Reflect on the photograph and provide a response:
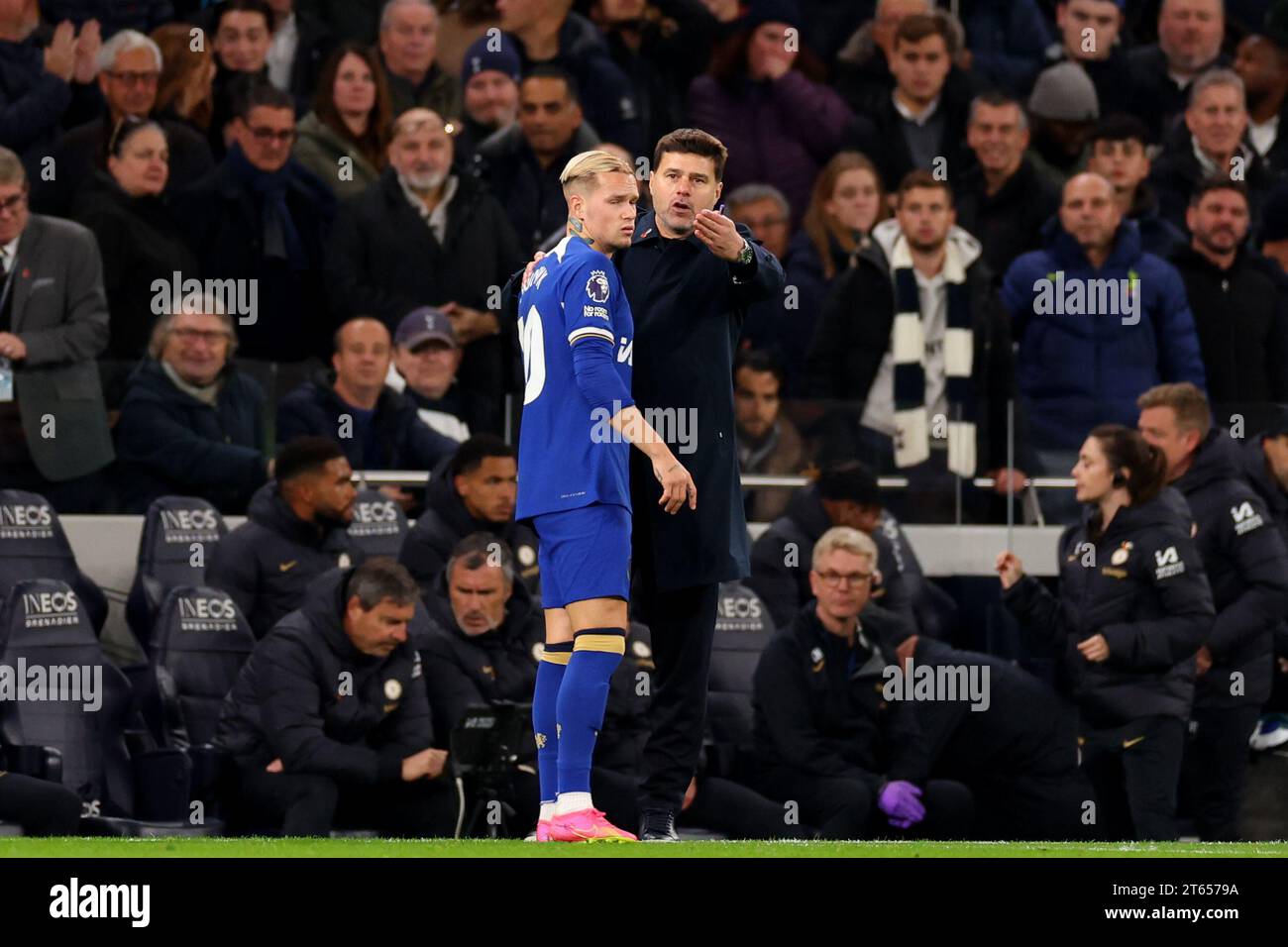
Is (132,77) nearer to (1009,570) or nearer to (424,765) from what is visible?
(424,765)

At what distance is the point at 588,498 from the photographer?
22.3 ft

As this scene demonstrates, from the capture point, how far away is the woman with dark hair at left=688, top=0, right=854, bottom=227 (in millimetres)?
12539

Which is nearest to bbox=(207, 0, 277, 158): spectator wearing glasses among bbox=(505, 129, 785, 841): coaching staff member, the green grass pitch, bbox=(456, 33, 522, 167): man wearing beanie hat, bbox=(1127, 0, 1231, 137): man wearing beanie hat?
bbox=(456, 33, 522, 167): man wearing beanie hat

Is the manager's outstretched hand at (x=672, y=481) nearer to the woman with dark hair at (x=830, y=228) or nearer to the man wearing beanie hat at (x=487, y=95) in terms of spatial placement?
the woman with dark hair at (x=830, y=228)

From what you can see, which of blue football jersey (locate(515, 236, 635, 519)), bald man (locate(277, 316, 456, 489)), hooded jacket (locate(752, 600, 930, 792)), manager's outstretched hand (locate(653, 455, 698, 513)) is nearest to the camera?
manager's outstretched hand (locate(653, 455, 698, 513))

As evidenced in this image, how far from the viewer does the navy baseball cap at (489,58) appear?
12094mm

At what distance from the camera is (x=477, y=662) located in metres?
10.0

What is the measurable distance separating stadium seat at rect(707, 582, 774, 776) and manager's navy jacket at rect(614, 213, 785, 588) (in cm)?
310

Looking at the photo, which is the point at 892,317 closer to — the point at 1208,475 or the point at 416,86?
Result: the point at 1208,475

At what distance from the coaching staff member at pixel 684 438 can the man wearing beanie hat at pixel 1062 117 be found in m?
6.12

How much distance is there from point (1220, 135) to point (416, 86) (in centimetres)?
431

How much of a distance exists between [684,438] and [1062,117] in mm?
6500

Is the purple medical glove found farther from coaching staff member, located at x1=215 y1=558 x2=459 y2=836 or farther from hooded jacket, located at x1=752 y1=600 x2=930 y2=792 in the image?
coaching staff member, located at x1=215 y1=558 x2=459 y2=836

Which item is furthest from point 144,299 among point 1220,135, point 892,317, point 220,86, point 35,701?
point 1220,135
